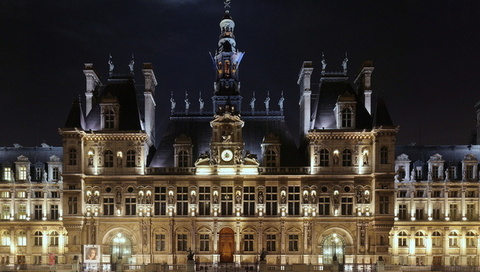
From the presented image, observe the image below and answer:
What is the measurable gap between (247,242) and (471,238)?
27427 mm

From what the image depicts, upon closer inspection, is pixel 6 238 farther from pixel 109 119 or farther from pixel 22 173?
pixel 109 119

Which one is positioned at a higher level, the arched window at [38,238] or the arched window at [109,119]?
the arched window at [109,119]

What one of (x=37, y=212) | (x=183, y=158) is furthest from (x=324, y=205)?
(x=37, y=212)

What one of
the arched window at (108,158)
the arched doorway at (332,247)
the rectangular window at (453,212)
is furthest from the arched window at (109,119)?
the rectangular window at (453,212)

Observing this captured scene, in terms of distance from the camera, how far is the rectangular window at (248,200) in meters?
55.6

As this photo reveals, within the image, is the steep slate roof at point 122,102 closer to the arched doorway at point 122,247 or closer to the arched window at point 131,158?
the arched window at point 131,158

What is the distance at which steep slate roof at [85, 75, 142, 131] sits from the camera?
188ft

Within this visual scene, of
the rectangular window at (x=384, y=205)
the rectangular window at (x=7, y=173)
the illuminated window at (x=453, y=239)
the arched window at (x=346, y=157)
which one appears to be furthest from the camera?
the rectangular window at (x=7, y=173)

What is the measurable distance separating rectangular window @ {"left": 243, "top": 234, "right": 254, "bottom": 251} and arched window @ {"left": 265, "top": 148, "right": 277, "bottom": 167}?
867 centimetres

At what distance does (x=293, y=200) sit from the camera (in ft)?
182

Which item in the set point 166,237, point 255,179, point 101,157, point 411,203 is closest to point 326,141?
point 255,179

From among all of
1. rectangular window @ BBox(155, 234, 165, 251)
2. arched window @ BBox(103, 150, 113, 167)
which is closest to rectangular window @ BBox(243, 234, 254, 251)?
rectangular window @ BBox(155, 234, 165, 251)

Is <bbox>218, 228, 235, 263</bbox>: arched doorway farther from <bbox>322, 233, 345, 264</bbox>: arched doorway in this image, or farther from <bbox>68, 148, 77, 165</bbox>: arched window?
<bbox>68, 148, 77, 165</bbox>: arched window

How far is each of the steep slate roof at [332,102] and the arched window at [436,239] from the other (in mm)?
15667
